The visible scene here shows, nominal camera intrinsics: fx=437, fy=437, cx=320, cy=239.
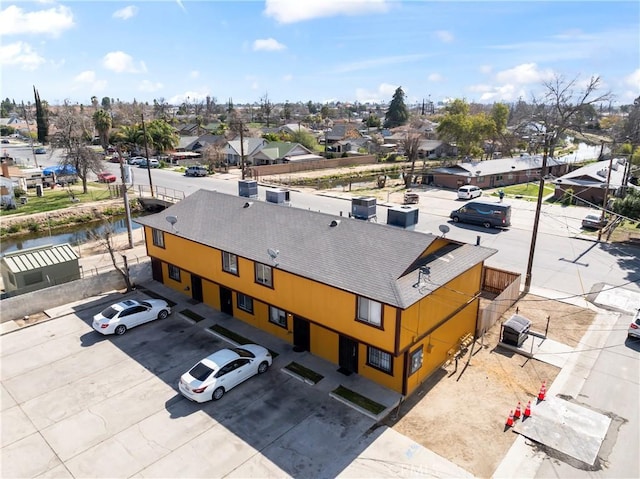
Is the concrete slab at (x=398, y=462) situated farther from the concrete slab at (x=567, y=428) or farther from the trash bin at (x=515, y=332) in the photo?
the trash bin at (x=515, y=332)

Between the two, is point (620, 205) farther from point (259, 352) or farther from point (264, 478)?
point (264, 478)

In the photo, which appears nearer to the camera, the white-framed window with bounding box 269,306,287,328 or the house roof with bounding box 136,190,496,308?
the house roof with bounding box 136,190,496,308

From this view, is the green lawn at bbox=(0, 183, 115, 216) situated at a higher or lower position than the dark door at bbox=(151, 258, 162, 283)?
higher

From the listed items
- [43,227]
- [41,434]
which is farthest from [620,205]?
[43,227]

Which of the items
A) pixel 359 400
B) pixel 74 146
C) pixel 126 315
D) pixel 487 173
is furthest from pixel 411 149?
pixel 359 400

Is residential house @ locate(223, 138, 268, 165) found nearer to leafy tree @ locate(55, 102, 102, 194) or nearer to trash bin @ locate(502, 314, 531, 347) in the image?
leafy tree @ locate(55, 102, 102, 194)

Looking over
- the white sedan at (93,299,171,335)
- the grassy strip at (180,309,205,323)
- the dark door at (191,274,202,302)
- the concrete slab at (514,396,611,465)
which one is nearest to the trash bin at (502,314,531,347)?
the concrete slab at (514,396,611,465)
